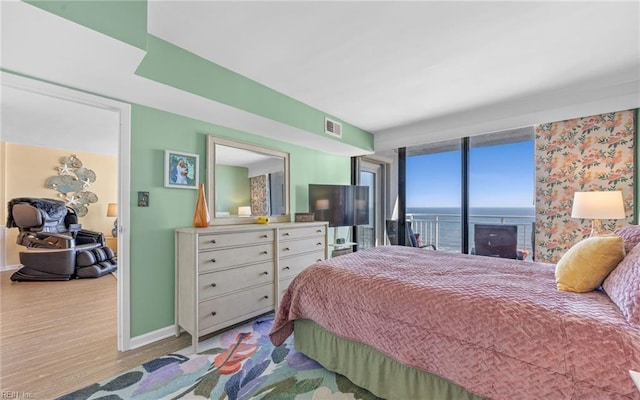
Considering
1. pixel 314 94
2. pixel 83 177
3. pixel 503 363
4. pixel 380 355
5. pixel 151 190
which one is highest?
pixel 314 94

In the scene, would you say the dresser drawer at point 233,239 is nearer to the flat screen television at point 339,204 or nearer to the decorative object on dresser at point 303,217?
the decorative object on dresser at point 303,217

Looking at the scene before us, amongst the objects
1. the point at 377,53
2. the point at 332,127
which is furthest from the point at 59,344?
the point at 377,53

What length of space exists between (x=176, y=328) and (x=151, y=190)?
1.31m

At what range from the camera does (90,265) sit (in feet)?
13.7

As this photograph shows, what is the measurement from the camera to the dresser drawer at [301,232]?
9.56 ft

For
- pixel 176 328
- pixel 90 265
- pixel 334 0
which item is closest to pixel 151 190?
pixel 176 328

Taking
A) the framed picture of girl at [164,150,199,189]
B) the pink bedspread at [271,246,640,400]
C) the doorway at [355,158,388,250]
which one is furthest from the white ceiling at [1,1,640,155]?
A: the doorway at [355,158,388,250]

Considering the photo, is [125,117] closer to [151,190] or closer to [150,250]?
[151,190]

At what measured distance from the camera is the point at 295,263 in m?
3.04

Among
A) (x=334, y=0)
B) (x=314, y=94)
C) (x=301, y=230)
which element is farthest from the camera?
(x=301, y=230)

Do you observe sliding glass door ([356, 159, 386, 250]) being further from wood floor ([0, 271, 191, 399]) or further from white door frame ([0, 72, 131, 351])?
white door frame ([0, 72, 131, 351])

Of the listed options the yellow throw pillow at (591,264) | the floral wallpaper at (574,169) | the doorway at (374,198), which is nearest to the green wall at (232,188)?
the doorway at (374,198)

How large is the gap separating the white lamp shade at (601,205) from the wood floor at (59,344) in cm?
399

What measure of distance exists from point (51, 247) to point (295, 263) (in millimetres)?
4009
